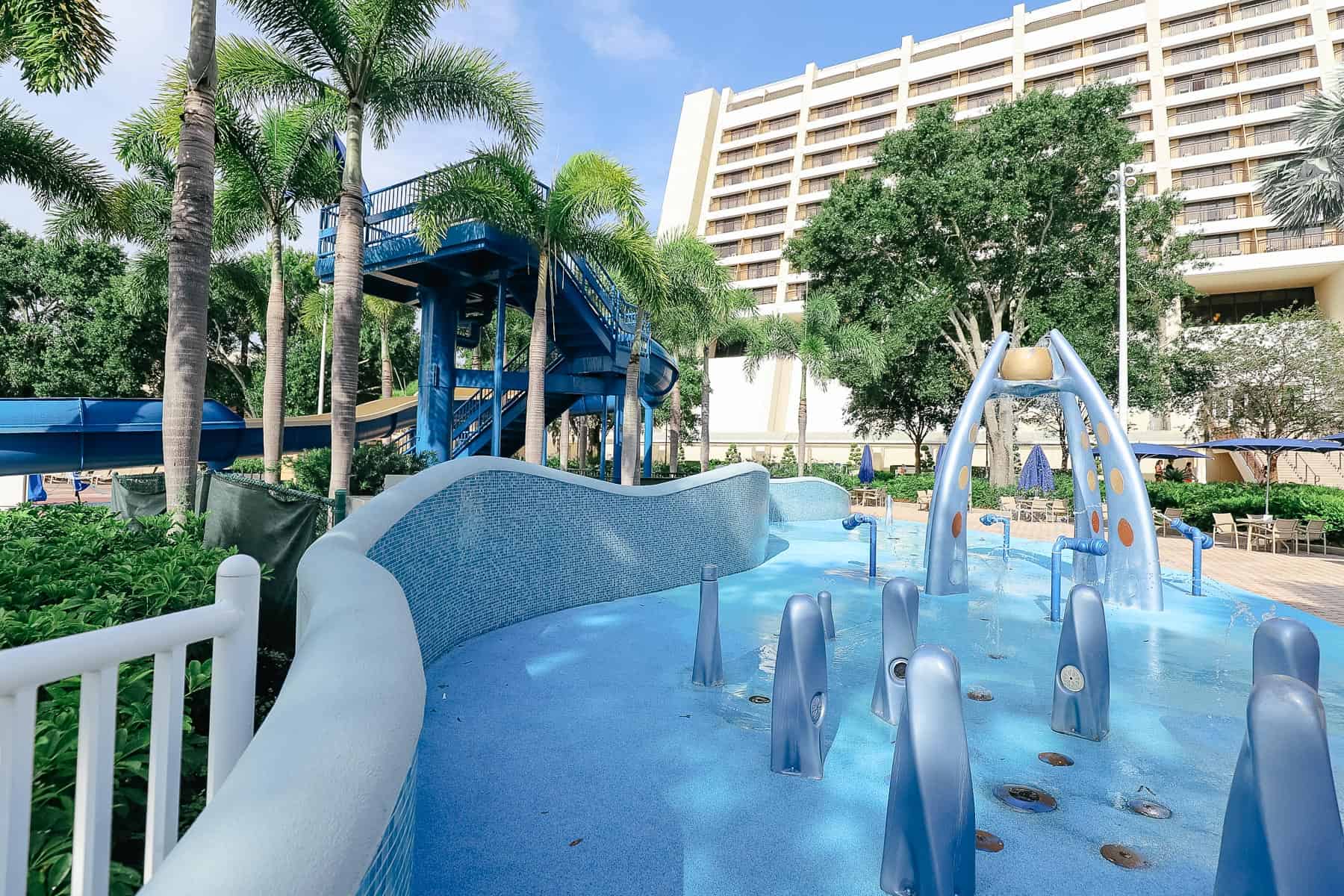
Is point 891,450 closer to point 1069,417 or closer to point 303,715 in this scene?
point 1069,417

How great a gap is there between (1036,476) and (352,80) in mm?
20438

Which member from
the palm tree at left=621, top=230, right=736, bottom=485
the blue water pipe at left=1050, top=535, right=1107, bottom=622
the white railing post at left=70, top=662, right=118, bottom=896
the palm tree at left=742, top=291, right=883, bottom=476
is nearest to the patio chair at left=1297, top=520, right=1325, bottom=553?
the blue water pipe at left=1050, top=535, right=1107, bottom=622

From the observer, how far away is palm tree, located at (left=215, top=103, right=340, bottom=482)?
1430cm

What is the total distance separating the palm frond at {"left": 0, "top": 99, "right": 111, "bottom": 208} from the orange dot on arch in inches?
699

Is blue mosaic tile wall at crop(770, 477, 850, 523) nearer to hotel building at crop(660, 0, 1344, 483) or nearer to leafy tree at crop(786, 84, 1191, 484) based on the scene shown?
leafy tree at crop(786, 84, 1191, 484)

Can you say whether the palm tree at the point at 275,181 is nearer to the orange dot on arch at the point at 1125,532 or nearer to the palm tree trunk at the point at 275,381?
the palm tree trunk at the point at 275,381

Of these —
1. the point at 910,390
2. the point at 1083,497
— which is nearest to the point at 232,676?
the point at 1083,497

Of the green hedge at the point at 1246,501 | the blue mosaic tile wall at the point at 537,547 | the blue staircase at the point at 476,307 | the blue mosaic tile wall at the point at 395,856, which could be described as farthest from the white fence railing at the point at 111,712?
the green hedge at the point at 1246,501

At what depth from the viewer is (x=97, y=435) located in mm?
16562

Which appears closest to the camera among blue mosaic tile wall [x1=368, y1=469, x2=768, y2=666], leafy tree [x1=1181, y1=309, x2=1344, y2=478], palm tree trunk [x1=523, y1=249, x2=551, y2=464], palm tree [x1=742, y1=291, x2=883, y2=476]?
blue mosaic tile wall [x1=368, y1=469, x2=768, y2=666]

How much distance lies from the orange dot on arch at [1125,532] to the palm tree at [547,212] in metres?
10.4

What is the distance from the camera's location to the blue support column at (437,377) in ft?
57.5

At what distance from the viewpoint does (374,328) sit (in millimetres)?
41750

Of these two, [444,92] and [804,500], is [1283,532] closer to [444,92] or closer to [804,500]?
[804,500]
